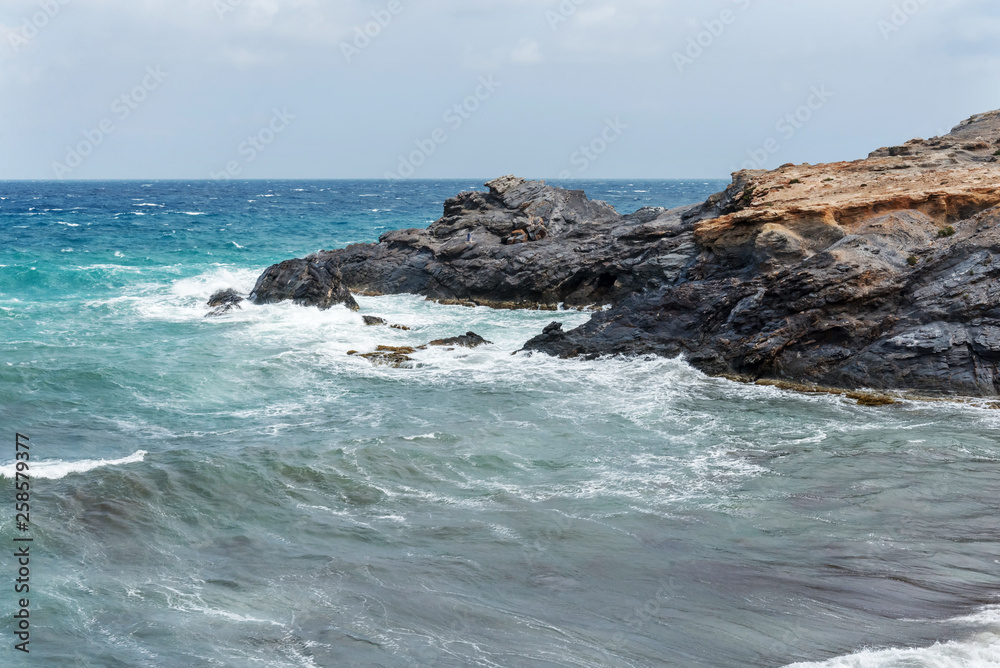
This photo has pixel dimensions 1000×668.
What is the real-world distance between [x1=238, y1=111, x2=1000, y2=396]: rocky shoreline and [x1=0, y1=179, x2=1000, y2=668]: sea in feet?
3.97

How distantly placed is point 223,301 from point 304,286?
12.8 feet

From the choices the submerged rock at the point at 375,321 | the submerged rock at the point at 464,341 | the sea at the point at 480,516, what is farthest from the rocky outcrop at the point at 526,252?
the sea at the point at 480,516

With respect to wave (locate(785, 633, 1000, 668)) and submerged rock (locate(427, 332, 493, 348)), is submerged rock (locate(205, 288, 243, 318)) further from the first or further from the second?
wave (locate(785, 633, 1000, 668))

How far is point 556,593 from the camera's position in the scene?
1074 centimetres

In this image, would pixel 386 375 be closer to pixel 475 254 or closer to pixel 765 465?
pixel 765 465

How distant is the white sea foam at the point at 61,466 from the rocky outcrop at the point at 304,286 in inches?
629

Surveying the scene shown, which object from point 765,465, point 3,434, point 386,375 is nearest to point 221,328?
point 386,375

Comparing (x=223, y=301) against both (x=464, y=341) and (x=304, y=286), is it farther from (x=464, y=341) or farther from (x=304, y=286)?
(x=464, y=341)

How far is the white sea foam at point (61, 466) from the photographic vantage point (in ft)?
48.6

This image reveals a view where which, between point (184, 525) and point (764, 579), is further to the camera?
point (184, 525)

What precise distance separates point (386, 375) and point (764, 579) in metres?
13.8

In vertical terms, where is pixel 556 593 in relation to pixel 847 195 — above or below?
below

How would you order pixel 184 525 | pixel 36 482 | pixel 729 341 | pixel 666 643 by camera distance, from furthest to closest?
pixel 729 341 < pixel 36 482 < pixel 184 525 < pixel 666 643

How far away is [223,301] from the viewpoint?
108 ft
